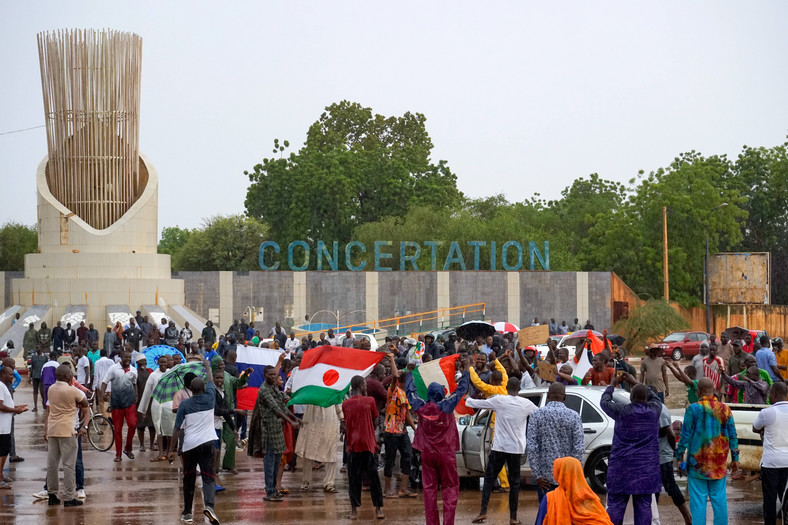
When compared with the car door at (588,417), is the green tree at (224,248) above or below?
above

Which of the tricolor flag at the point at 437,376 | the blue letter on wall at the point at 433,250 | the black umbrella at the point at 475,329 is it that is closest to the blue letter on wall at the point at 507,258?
the blue letter on wall at the point at 433,250

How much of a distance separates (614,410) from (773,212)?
65.1m

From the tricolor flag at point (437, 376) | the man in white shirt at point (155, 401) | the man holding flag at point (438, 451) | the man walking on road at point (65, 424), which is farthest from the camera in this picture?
the man in white shirt at point (155, 401)

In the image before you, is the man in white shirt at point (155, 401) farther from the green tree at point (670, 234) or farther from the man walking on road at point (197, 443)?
the green tree at point (670, 234)

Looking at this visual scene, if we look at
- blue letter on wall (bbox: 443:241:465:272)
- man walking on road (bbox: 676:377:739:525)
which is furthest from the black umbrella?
blue letter on wall (bbox: 443:241:465:272)

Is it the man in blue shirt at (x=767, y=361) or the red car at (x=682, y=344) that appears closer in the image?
the man in blue shirt at (x=767, y=361)

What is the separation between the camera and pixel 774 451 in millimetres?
10836

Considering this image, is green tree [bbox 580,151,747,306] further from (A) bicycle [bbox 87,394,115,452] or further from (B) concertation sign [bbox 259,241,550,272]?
(A) bicycle [bbox 87,394,115,452]

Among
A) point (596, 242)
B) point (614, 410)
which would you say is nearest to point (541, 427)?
point (614, 410)

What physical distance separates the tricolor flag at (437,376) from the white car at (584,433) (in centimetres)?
29

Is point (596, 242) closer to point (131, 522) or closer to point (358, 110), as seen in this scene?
point (358, 110)

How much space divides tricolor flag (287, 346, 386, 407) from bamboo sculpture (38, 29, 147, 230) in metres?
32.4

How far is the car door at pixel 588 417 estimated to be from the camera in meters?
13.3

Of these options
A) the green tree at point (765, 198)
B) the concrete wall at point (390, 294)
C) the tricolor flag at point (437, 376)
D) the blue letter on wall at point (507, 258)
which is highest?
the green tree at point (765, 198)
